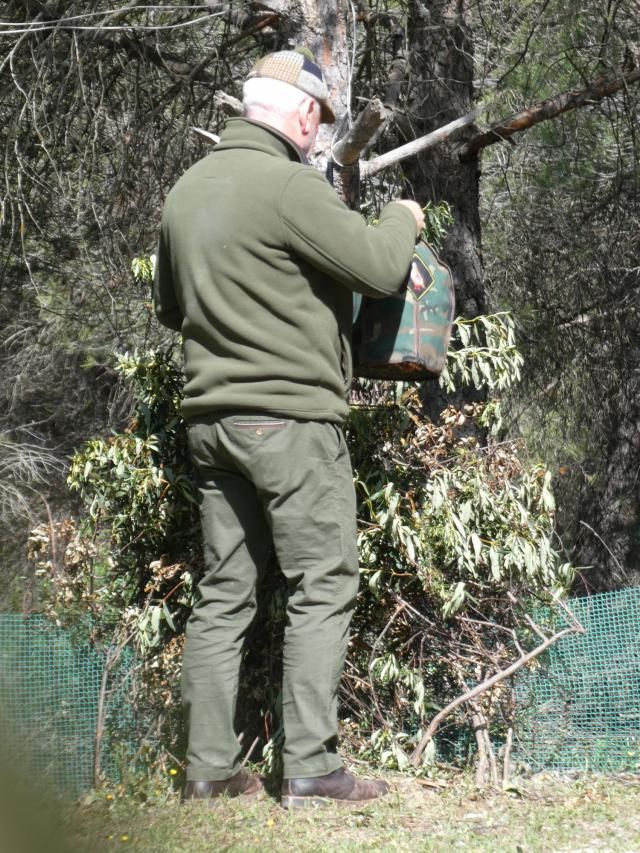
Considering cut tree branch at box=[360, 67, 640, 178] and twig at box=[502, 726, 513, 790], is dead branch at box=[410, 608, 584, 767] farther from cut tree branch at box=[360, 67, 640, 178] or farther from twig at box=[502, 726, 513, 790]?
cut tree branch at box=[360, 67, 640, 178]

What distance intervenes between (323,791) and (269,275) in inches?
58.6

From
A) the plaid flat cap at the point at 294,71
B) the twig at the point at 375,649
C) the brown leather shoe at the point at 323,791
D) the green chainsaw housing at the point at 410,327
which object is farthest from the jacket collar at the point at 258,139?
the brown leather shoe at the point at 323,791

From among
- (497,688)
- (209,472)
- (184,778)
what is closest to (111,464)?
(209,472)

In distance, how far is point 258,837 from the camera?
2865 mm

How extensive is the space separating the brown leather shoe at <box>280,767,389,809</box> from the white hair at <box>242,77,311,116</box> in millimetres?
1970

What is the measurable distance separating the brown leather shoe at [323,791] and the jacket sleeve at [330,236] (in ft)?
4.65

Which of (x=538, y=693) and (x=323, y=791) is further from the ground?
(x=538, y=693)

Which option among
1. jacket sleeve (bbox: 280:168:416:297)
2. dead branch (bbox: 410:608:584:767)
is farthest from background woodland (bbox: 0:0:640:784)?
jacket sleeve (bbox: 280:168:416:297)

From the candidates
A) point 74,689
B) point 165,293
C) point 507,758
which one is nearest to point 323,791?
point 507,758

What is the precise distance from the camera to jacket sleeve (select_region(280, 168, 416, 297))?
303 cm

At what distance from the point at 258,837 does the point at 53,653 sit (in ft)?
5.19

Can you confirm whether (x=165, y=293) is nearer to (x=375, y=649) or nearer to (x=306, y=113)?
(x=306, y=113)

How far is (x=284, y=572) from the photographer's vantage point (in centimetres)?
316

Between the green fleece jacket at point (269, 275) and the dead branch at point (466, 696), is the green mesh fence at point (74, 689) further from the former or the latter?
the green fleece jacket at point (269, 275)
